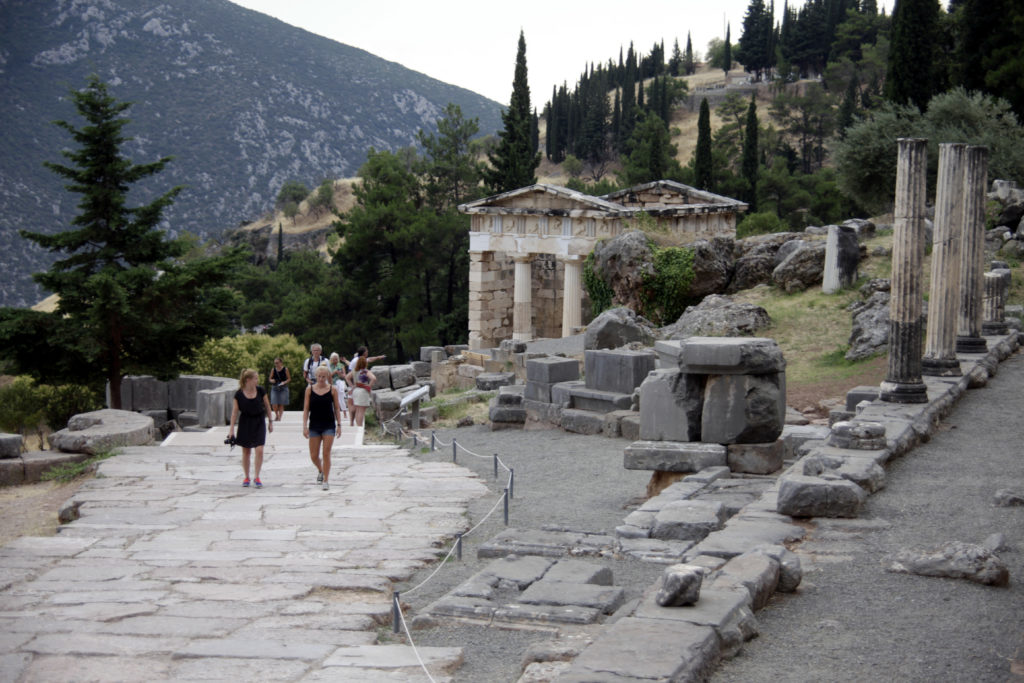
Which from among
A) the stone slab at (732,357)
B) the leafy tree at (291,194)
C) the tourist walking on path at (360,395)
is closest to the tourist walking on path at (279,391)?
the tourist walking on path at (360,395)

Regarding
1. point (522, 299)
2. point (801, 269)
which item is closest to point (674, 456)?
point (801, 269)

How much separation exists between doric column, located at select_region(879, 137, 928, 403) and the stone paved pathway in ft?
17.0

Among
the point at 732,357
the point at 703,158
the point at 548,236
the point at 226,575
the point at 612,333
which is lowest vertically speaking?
the point at 226,575

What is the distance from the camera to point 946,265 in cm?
1304

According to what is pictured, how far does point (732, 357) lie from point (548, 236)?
20.1m

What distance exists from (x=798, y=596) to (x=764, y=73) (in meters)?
96.3

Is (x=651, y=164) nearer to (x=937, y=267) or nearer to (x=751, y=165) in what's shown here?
(x=751, y=165)

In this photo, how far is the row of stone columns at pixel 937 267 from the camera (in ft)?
38.2

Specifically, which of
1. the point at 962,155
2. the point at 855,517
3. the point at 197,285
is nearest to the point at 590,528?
the point at 855,517

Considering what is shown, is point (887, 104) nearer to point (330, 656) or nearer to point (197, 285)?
point (197, 285)

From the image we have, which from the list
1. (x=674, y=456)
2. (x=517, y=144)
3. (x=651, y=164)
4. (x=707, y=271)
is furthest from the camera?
(x=651, y=164)

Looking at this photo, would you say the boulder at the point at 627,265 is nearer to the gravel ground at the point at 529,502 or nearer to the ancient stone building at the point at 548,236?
the ancient stone building at the point at 548,236

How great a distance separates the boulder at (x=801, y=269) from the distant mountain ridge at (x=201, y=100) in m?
57.3

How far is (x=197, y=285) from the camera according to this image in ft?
76.5
